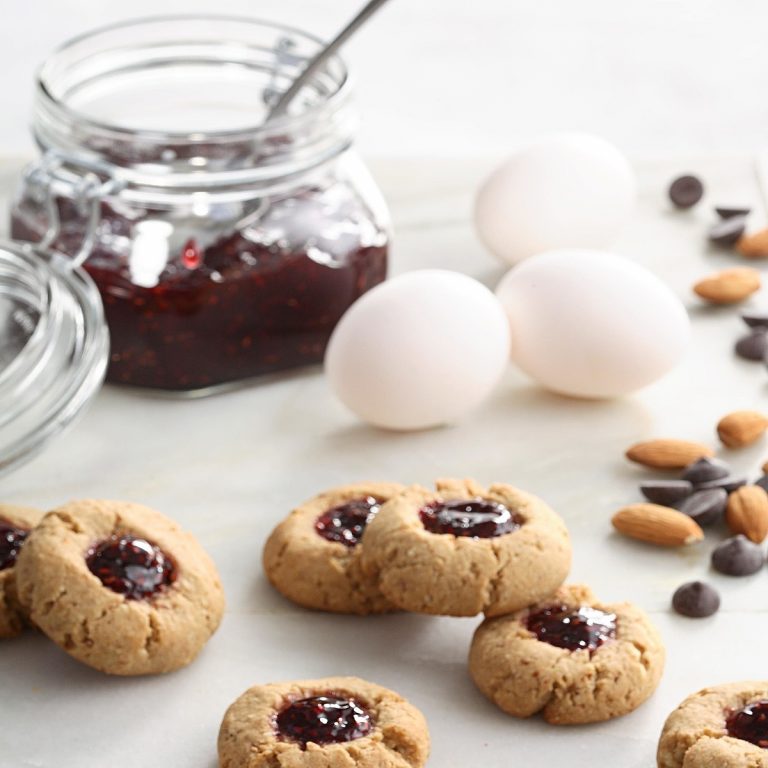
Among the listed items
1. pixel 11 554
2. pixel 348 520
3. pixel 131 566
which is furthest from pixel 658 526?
pixel 11 554

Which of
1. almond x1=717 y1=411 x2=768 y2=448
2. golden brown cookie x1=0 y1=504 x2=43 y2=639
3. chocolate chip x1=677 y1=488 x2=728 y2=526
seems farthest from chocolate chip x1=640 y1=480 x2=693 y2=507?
golden brown cookie x1=0 y1=504 x2=43 y2=639

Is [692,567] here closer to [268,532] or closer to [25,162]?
[268,532]

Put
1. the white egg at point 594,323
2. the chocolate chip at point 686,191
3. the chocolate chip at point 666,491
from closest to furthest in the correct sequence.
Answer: the chocolate chip at point 666,491 < the white egg at point 594,323 < the chocolate chip at point 686,191

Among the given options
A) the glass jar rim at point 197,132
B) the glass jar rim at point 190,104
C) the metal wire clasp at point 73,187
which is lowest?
the metal wire clasp at point 73,187

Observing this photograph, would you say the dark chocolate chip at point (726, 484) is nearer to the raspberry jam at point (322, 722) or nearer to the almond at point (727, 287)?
the almond at point (727, 287)

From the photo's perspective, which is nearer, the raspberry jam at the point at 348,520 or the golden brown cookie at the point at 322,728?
the golden brown cookie at the point at 322,728

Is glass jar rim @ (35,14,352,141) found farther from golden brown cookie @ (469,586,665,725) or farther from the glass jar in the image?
golden brown cookie @ (469,586,665,725)

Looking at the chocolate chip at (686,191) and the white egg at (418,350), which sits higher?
the white egg at (418,350)

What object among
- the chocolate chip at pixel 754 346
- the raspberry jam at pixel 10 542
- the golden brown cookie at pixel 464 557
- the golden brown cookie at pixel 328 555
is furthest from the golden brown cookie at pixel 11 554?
the chocolate chip at pixel 754 346
